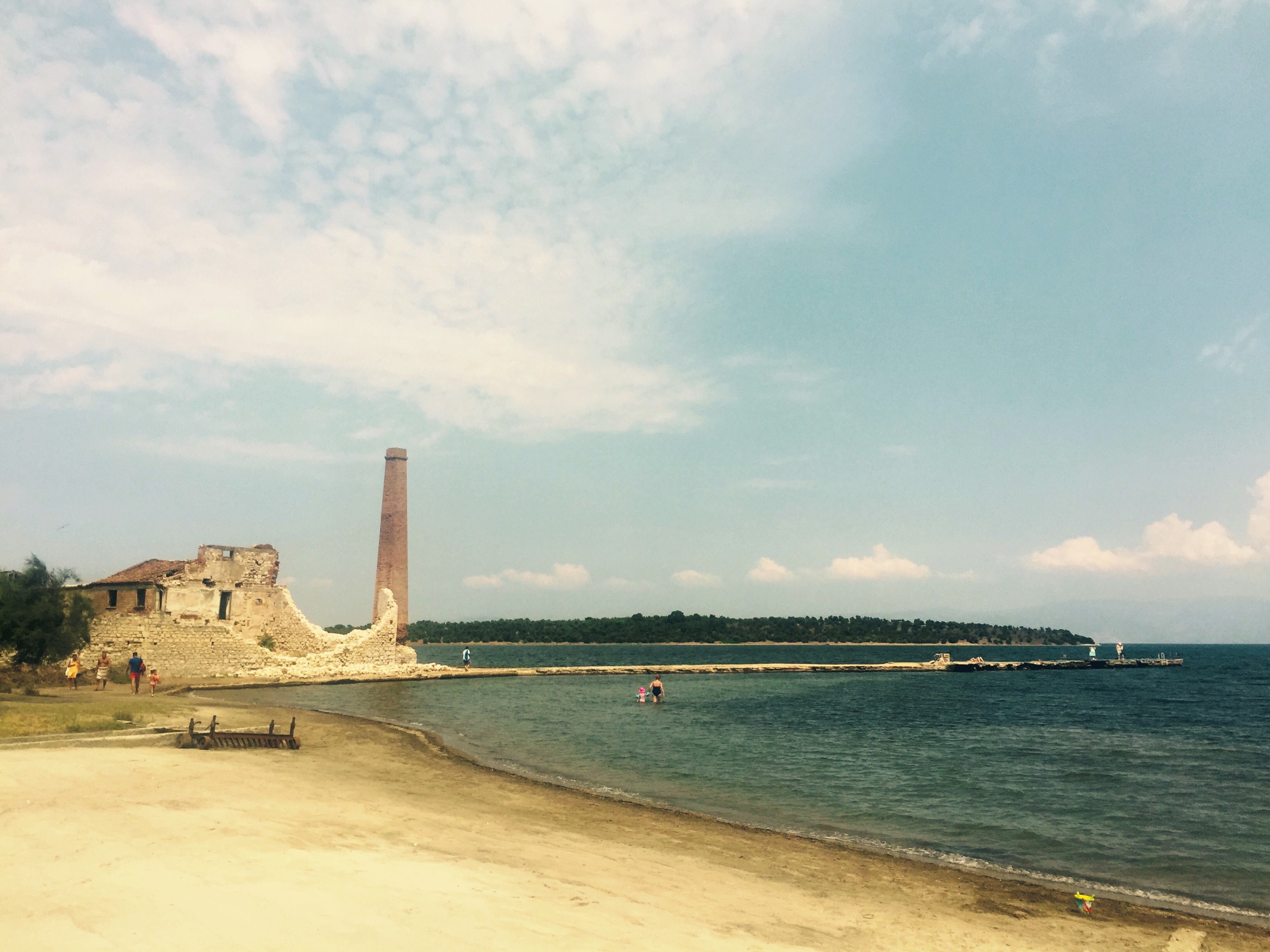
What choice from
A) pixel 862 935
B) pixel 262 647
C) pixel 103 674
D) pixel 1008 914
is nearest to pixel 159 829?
pixel 862 935

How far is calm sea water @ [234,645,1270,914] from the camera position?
1364 centimetres

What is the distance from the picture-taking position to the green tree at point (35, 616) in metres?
25.5

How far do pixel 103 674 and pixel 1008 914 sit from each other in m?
33.4

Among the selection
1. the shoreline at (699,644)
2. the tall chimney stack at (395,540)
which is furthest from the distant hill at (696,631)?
the tall chimney stack at (395,540)

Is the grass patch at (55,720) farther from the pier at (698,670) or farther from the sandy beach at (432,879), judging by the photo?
the pier at (698,670)

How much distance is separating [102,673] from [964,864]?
32337mm

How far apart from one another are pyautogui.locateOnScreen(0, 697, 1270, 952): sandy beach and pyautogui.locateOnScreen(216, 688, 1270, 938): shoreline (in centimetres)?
39

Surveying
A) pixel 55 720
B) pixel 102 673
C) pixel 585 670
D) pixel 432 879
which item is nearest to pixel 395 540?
pixel 585 670

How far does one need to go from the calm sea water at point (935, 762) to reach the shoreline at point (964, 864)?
114 millimetres

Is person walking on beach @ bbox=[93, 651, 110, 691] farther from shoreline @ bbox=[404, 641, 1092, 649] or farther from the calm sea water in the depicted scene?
shoreline @ bbox=[404, 641, 1092, 649]

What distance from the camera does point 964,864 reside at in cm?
1252

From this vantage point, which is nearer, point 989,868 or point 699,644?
point 989,868

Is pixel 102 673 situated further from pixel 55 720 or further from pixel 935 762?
pixel 935 762

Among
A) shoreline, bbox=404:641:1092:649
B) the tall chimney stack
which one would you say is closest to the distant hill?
shoreline, bbox=404:641:1092:649
